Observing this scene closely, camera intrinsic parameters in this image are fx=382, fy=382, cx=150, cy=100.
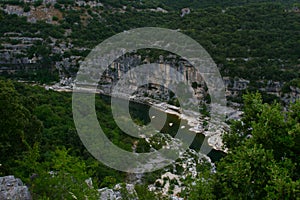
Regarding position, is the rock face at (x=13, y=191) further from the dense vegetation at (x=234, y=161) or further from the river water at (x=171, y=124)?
the river water at (x=171, y=124)

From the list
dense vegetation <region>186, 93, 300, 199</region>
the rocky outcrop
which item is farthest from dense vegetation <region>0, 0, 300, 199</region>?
the rocky outcrop

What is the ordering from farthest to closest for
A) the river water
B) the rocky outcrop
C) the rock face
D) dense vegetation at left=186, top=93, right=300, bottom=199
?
the river water → the rocky outcrop → the rock face → dense vegetation at left=186, top=93, right=300, bottom=199

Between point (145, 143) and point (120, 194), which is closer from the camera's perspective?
point (120, 194)

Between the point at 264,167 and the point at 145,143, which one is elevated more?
the point at 264,167

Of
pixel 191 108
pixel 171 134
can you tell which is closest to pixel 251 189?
pixel 171 134

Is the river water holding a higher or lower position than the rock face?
lower

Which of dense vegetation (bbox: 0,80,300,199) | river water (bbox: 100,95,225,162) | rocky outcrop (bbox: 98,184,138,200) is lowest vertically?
river water (bbox: 100,95,225,162)

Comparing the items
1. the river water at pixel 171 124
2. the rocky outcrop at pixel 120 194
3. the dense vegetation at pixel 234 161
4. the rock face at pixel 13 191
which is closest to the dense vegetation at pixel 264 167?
the dense vegetation at pixel 234 161

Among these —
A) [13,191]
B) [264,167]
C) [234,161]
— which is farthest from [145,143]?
[264,167]

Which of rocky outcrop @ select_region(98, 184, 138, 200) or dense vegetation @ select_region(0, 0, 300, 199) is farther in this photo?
rocky outcrop @ select_region(98, 184, 138, 200)

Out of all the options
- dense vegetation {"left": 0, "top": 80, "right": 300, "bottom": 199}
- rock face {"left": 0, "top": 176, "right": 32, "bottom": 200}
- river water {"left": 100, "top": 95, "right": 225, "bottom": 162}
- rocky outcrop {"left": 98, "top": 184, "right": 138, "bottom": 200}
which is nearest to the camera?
dense vegetation {"left": 0, "top": 80, "right": 300, "bottom": 199}

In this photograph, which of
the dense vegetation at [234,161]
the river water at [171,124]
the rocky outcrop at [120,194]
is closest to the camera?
the dense vegetation at [234,161]

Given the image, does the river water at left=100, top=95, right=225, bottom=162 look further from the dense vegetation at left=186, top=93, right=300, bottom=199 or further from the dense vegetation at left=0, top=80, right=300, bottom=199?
the dense vegetation at left=186, top=93, right=300, bottom=199

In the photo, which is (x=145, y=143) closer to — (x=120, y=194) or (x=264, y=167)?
(x=120, y=194)
